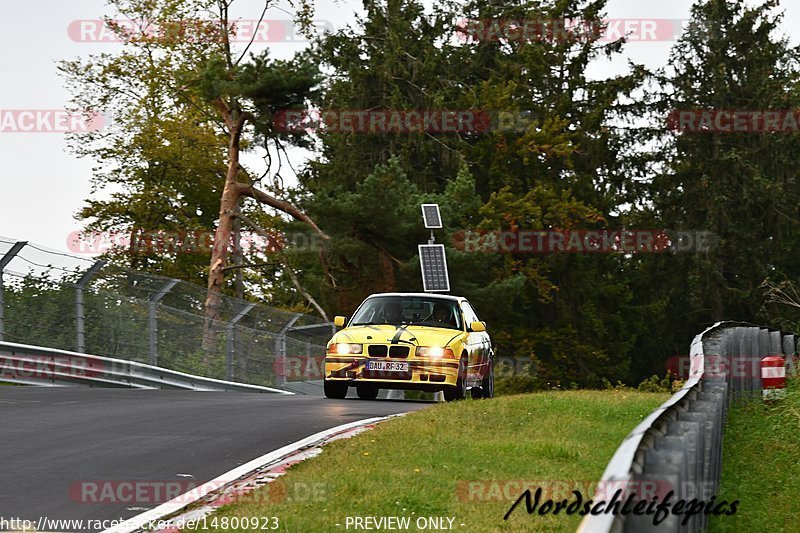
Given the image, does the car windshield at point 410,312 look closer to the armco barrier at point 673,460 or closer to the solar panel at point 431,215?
the armco barrier at point 673,460

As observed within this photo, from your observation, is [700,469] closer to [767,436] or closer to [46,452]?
[46,452]

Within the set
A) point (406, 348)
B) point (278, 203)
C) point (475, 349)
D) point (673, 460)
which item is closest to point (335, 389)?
point (406, 348)

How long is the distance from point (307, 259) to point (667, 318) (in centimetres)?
2183

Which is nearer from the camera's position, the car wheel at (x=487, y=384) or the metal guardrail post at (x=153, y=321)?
the car wheel at (x=487, y=384)

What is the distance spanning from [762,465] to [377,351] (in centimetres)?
767

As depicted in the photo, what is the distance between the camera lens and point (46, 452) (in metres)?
11.1

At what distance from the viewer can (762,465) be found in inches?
479

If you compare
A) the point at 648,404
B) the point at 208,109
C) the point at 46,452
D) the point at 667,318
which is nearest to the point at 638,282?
the point at 667,318

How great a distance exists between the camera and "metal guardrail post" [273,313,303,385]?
30203 millimetres

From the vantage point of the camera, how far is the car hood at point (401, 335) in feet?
61.8

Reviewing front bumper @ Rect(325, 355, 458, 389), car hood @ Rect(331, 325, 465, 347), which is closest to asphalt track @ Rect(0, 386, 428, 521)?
front bumper @ Rect(325, 355, 458, 389)

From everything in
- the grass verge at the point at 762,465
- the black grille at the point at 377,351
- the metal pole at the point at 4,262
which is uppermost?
the metal pole at the point at 4,262

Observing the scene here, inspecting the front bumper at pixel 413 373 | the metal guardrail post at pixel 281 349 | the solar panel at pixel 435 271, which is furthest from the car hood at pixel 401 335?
the solar panel at pixel 435 271

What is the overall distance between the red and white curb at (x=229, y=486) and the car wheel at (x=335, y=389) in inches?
266
